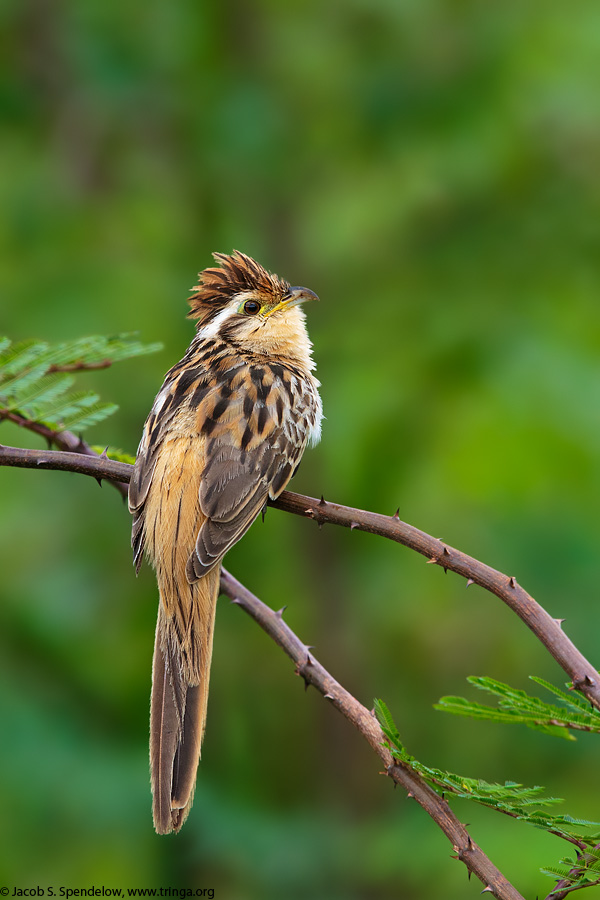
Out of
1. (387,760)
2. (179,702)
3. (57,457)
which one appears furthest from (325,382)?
(387,760)

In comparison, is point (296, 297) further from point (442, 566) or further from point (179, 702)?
point (442, 566)

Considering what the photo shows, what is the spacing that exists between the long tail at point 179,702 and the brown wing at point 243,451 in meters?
0.15

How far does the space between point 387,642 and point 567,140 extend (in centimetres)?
428

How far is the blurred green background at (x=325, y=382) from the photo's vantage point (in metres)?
6.82

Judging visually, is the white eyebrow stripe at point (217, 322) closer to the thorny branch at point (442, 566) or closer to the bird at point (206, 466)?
the bird at point (206, 466)

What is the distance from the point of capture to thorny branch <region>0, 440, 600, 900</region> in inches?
96.1

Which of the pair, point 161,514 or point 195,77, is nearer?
point 161,514

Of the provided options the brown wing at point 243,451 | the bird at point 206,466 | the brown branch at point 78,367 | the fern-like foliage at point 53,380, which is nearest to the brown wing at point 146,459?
the bird at point 206,466

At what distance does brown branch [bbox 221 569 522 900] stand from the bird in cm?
36

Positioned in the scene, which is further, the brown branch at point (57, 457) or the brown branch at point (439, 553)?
the brown branch at point (57, 457)

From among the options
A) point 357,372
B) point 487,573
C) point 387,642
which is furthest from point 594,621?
point 487,573

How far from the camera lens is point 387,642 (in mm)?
8445

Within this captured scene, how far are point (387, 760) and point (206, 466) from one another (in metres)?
1.65

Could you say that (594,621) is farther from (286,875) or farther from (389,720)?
(389,720)
